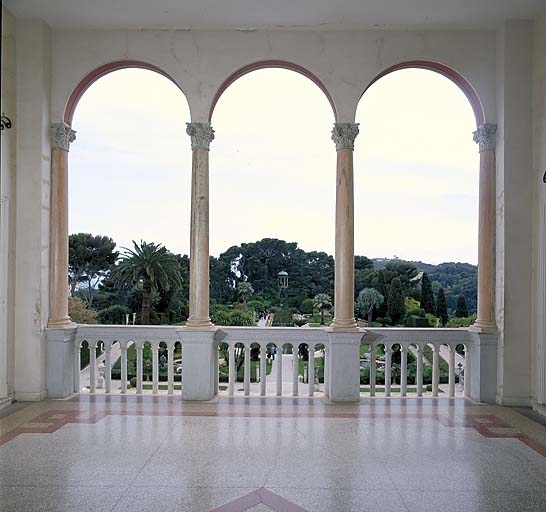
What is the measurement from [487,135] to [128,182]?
6.46m

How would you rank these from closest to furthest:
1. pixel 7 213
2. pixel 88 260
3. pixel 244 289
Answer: pixel 7 213 → pixel 88 260 → pixel 244 289

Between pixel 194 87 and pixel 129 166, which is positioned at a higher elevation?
pixel 194 87

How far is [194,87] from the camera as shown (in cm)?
879

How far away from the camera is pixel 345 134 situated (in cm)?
877

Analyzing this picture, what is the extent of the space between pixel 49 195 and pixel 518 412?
27.4 feet

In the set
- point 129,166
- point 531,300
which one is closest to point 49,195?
point 129,166

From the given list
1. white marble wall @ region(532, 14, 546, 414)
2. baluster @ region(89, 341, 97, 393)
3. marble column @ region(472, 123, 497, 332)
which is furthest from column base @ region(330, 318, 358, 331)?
baluster @ region(89, 341, 97, 393)

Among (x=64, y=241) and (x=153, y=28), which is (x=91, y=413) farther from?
(x=153, y=28)

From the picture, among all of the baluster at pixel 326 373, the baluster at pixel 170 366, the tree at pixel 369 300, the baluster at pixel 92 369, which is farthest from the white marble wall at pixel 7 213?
the tree at pixel 369 300

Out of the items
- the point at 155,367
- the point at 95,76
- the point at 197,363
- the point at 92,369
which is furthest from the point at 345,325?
the point at 95,76

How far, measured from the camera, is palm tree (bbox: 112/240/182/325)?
9.61m

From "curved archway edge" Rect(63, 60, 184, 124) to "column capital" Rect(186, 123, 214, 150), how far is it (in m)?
0.74

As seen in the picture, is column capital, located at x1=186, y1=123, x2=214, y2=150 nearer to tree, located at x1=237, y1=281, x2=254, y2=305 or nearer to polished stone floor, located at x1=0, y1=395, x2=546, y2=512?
tree, located at x1=237, y1=281, x2=254, y2=305

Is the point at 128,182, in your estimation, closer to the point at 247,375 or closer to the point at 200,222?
the point at 200,222
